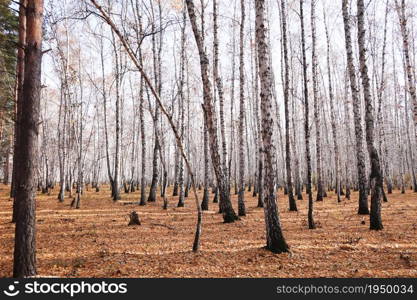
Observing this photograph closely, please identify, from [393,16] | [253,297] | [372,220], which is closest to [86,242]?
[253,297]

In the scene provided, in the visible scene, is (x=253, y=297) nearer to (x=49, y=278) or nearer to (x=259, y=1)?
(x=49, y=278)

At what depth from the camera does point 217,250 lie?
6602mm

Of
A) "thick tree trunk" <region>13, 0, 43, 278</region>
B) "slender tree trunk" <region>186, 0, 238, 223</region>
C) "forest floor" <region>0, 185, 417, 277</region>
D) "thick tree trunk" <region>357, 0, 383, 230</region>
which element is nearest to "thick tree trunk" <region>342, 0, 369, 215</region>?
"thick tree trunk" <region>357, 0, 383, 230</region>

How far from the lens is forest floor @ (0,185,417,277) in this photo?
5.14m

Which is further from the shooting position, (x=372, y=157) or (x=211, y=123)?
(x=372, y=157)

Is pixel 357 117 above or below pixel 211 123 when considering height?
above

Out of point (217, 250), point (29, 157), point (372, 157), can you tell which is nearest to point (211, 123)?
point (217, 250)

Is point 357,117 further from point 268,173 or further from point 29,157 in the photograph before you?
point 29,157

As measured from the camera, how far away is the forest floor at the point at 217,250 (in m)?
5.14

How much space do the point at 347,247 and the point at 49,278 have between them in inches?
240

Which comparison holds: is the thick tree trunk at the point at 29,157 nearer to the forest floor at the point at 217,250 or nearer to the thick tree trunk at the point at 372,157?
the forest floor at the point at 217,250

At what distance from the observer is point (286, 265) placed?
5422mm

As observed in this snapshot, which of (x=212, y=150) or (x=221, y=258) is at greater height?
(x=212, y=150)

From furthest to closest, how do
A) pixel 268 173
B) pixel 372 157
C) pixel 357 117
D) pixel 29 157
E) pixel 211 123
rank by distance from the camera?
1. pixel 357 117
2. pixel 372 157
3. pixel 211 123
4. pixel 268 173
5. pixel 29 157
